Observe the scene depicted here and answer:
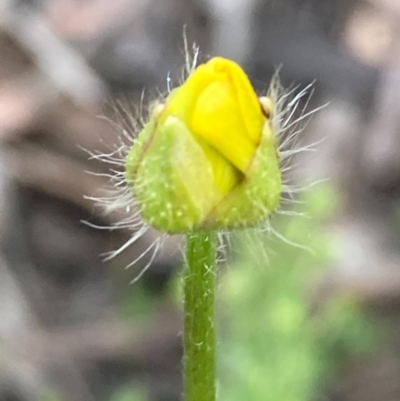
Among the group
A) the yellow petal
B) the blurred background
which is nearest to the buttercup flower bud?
the yellow petal

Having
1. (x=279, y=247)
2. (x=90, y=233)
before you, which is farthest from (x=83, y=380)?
(x=279, y=247)

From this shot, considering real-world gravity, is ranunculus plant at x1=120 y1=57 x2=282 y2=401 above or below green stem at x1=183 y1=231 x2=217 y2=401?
above

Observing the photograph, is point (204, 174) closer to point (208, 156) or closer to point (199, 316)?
point (208, 156)

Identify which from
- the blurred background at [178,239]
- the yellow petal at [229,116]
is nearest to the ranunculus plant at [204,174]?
the yellow petal at [229,116]

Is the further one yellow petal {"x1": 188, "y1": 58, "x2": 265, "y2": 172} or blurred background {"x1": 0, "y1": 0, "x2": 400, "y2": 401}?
blurred background {"x1": 0, "y1": 0, "x2": 400, "y2": 401}

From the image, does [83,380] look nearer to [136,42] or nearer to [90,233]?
[90,233]

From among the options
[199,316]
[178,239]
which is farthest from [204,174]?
[178,239]

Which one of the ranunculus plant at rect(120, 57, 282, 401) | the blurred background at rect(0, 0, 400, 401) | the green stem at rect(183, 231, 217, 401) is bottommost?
the green stem at rect(183, 231, 217, 401)

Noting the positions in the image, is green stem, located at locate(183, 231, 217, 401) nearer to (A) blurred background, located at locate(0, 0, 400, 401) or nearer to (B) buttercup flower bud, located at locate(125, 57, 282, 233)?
(B) buttercup flower bud, located at locate(125, 57, 282, 233)
